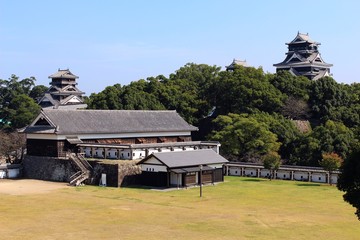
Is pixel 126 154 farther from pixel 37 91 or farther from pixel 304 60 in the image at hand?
pixel 37 91

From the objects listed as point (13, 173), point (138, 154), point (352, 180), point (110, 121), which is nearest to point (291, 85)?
point (110, 121)

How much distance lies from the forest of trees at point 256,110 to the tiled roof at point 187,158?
4.56m

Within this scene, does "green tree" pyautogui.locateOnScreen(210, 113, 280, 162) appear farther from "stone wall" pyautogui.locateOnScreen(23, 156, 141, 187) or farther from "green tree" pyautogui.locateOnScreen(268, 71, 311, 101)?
"green tree" pyautogui.locateOnScreen(268, 71, 311, 101)

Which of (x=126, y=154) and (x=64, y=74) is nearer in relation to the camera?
(x=126, y=154)

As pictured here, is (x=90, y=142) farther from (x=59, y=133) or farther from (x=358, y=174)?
(x=358, y=174)

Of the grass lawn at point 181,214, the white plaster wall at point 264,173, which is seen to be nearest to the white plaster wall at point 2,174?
the grass lawn at point 181,214

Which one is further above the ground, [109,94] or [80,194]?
[109,94]

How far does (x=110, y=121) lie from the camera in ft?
148

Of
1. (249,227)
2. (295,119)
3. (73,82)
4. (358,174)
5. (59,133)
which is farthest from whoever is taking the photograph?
(73,82)

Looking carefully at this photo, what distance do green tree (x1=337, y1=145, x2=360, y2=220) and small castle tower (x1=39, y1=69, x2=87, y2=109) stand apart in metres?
67.7

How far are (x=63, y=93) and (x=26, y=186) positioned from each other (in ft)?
156

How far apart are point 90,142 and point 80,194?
1061 centimetres

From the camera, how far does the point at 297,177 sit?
4103cm

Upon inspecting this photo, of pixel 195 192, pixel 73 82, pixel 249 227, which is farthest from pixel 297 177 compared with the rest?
pixel 73 82
